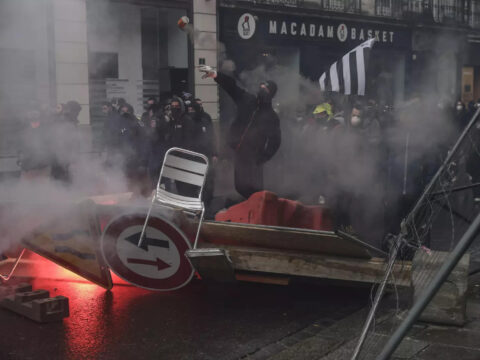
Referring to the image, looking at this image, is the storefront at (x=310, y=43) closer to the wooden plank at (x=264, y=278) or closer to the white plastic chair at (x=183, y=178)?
the white plastic chair at (x=183, y=178)

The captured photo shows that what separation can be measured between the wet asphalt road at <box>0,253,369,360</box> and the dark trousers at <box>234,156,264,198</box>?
2922 mm

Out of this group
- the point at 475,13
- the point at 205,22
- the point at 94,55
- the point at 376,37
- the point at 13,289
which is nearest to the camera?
the point at 13,289

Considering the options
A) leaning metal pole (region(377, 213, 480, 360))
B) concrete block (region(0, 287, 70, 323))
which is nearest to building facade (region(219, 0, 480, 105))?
concrete block (region(0, 287, 70, 323))

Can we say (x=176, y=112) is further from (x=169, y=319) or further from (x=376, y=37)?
(x=376, y=37)

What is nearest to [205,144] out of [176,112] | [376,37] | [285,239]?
[176,112]

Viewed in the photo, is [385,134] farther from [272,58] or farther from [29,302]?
[272,58]

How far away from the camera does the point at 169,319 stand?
475 centimetres

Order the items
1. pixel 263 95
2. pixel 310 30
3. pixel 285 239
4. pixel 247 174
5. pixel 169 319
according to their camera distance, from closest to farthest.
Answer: pixel 169 319, pixel 285 239, pixel 263 95, pixel 247 174, pixel 310 30

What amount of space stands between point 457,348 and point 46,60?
28.0 feet

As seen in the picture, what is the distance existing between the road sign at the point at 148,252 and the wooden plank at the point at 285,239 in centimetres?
27

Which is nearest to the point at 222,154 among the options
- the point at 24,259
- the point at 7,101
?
the point at 7,101

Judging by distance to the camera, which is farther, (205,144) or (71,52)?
(71,52)

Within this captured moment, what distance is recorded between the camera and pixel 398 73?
72.1 feet

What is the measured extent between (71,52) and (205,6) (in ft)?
20.4
